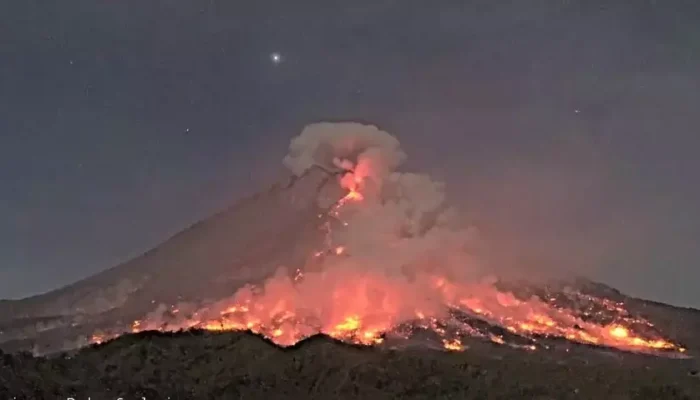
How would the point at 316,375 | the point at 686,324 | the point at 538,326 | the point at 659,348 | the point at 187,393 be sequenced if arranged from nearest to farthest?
the point at 187,393 < the point at 316,375 < the point at 659,348 < the point at 538,326 < the point at 686,324

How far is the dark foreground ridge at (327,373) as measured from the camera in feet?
405

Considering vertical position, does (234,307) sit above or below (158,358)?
above

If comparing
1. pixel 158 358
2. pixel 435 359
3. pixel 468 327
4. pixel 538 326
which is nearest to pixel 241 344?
pixel 158 358

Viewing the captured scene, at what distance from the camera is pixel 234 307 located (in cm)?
18688

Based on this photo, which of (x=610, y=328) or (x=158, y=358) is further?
(x=610, y=328)

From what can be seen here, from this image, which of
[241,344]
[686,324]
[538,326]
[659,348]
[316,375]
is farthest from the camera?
[686,324]

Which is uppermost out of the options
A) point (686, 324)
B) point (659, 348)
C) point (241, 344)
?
point (686, 324)

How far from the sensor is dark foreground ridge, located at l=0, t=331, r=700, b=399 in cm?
12331

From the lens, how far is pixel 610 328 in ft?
614

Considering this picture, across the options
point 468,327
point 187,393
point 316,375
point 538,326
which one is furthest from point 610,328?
point 187,393

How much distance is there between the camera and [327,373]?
5261 inches

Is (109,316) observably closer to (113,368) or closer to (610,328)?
(113,368)

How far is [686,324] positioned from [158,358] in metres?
136

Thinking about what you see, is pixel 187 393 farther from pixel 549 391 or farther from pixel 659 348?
pixel 659 348
